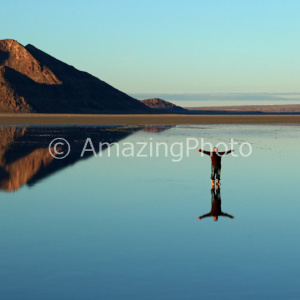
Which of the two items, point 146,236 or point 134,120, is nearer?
A: point 146,236

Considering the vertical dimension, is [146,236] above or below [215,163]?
below

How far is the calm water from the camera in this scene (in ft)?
26.8

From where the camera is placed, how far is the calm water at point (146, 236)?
8.16 metres

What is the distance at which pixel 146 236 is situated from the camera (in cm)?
1118

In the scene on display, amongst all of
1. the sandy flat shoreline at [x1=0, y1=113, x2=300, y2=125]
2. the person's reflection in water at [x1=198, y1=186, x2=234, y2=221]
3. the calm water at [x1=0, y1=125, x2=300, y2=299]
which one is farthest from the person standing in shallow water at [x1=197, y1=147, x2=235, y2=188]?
the sandy flat shoreline at [x1=0, y1=113, x2=300, y2=125]

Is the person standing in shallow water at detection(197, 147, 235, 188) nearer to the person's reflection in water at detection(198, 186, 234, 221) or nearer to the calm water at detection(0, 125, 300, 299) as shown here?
the person's reflection in water at detection(198, 186, 234, 221)

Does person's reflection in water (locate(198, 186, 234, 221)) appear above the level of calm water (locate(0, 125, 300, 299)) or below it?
below

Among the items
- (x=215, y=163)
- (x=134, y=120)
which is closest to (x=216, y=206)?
(x=215, y=163)

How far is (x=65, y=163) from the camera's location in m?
25.6

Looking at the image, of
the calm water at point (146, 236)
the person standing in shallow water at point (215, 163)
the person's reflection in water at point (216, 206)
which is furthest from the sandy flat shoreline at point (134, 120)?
the person's reflection in water at point (216, 206)

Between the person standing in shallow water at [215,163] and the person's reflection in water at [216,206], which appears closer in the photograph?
the person's reflection in water at [216,206]

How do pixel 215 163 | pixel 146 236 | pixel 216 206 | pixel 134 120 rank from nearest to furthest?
1. pixel 146 236
2. pixel 216 206
3. pixel 215 163
4. pixel 134 120

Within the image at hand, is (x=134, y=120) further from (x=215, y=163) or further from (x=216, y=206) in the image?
(x=216, y=206)

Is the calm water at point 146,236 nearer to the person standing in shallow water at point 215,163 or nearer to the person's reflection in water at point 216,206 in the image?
the person's reflection in water at point 216,206
